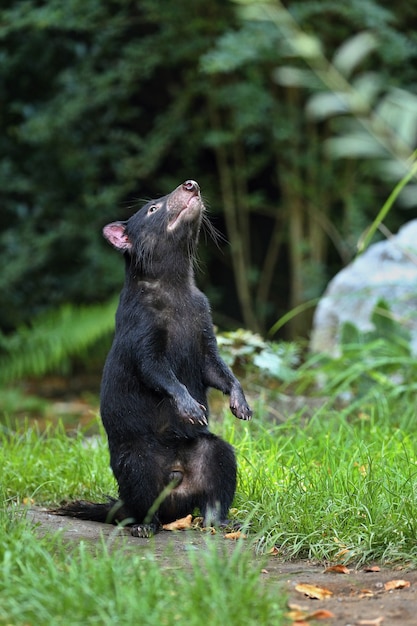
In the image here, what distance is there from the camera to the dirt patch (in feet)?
8.74

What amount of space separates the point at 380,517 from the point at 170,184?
607 cm

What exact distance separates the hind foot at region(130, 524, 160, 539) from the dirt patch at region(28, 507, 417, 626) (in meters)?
0.03

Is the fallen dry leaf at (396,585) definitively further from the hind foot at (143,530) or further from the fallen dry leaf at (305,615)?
the hind foot at (143,530)

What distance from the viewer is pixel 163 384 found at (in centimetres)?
366

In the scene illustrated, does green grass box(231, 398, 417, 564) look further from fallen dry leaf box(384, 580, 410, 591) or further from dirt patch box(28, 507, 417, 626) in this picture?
fallen dry leaf box(384, 580, 410, 591)

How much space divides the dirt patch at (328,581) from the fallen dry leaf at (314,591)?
1 cm

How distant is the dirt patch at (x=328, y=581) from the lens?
266 centimetres

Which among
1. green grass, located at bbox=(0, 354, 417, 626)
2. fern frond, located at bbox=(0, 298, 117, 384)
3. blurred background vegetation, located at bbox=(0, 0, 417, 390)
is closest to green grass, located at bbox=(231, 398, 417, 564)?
green grass, located at bbox=(0, 354, 417, 626)

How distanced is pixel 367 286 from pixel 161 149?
2.92 m

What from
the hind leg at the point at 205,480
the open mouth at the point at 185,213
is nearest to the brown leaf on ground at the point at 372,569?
the hind leg at the point at 205,480

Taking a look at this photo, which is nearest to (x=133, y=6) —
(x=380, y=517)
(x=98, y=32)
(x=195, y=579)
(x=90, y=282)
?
(x=98, y=32)

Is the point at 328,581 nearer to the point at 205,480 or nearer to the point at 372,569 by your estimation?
the point at 372,569

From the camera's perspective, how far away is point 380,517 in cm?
340

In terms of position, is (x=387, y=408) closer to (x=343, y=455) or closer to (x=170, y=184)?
(x=343, y=455)
